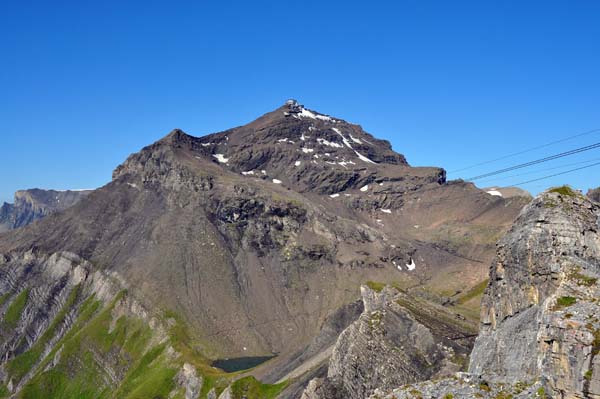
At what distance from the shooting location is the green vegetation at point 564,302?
23.7 m

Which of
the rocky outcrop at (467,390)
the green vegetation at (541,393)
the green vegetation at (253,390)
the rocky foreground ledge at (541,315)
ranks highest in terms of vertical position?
the rocky foreground ledge at (541,315)

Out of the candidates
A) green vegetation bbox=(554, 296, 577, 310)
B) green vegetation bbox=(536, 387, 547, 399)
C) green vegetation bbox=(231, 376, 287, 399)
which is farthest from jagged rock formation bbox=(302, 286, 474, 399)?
green vegetation bbox=(231, 376, 287, 399)

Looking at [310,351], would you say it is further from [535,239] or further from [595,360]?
[595,360]

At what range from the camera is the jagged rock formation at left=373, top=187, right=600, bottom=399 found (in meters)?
20.6

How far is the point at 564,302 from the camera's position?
24188 mm

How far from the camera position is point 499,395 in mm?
22719

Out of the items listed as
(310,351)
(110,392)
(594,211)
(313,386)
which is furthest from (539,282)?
(110,392)

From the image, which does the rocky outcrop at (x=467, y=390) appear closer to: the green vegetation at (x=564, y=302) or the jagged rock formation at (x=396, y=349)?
the green vegetation at (x=564, y=302)

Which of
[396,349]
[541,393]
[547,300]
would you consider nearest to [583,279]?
[547,300]

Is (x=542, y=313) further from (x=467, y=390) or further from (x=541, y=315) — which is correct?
(x=467, y=390)

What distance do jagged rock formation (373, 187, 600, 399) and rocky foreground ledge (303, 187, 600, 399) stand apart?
Result: 37mm

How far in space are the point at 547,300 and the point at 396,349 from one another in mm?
26409

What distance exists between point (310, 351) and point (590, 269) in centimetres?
13102

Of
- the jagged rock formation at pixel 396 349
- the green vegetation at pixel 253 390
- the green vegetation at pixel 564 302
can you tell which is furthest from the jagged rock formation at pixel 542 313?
the green vegetation at pixel 253 390
